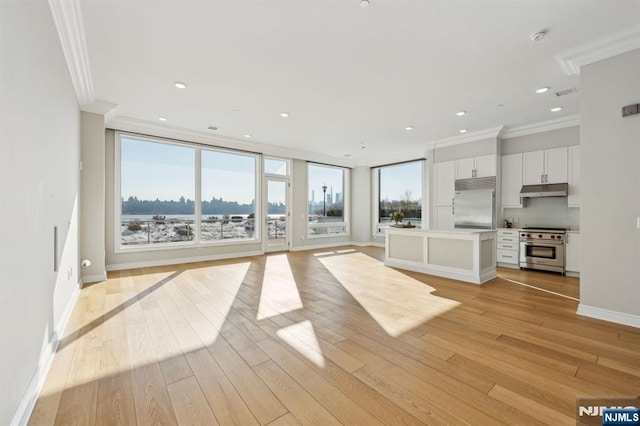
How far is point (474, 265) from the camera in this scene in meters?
4.39

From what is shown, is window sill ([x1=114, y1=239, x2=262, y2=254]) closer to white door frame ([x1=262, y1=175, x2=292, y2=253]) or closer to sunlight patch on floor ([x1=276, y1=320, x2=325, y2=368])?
white door frame ([x1=262, y1=175, x2=292, y2=253])

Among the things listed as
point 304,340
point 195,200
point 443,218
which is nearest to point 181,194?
point 195,200

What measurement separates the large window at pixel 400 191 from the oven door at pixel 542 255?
2.77 meters

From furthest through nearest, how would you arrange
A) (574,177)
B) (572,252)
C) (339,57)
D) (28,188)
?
(574,177)
(572,252)
(339,57)
(28,188)

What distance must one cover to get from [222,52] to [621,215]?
457 cm

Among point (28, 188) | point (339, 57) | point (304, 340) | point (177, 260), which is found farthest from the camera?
point (177, 260)

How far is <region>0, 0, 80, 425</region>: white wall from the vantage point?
53.6 inches

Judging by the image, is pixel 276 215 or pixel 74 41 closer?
pixel 74 41

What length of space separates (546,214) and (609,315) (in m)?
3.29

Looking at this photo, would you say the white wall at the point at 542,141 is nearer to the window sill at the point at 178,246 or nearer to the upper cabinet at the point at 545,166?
the upper cabinet at the point at 545,166

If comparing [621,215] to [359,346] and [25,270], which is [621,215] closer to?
[359,346]

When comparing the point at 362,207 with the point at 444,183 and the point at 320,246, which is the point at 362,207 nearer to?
the point at 320,246

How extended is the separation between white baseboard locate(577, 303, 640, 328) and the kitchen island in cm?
136

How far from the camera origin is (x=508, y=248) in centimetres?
561
